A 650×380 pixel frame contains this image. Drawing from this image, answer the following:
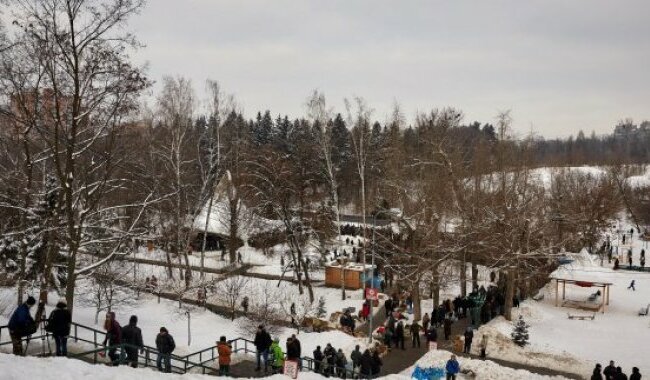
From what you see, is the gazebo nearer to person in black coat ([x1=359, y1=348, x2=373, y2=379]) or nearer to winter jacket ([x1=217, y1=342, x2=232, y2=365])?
person in black coat ([x1=359, y1=348, x2=373, y2=379])

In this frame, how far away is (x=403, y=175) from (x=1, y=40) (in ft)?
73.5

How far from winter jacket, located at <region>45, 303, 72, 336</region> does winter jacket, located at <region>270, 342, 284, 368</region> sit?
6138 mm

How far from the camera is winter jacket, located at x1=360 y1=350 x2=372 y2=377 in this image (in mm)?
17594

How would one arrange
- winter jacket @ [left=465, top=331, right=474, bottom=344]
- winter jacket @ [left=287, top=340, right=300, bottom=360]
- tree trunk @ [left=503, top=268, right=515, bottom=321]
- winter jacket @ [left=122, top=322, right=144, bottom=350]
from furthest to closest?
tree trunk @ [left=503, top=268, right=515, bottom=321] < winter jacket @ [left=465, top=331, right=474, bottom=344] < winter jacket @ [left=287, top=340, right=300, bottom=360] < winter jacket @ [left=122, top=322, right=144, bottom=350]

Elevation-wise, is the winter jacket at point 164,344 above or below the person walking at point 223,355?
above

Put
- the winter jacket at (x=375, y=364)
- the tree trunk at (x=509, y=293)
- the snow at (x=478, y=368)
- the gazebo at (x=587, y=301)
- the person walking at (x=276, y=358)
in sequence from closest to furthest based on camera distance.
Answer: the person walking at (x=276, y=358) < the winter jacket at (x=375, y=364) < the snow at (x=478, y=368) < the tree trunk at (x=509, y=293) < the gazebo at (x=587, y=301)

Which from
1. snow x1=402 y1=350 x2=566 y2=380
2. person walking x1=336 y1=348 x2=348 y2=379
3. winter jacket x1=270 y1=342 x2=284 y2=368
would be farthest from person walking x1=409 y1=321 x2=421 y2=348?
winter jacket x1=270 y1=342 x2=284 y2=368

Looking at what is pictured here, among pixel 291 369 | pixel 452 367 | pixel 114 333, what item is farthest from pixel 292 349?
pixel 452 367

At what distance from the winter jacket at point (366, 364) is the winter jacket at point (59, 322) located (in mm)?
9016

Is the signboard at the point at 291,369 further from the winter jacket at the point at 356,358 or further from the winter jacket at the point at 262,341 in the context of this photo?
the winter jacket at the point at 356,358

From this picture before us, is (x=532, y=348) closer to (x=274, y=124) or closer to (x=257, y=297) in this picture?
(x=257, y=297)

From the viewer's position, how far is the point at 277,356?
54.2ft

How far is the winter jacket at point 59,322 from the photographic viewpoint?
12523 millimetres

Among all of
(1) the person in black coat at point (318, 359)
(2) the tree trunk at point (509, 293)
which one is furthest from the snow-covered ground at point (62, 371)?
(2) the tree trunk at point (509, 293)
